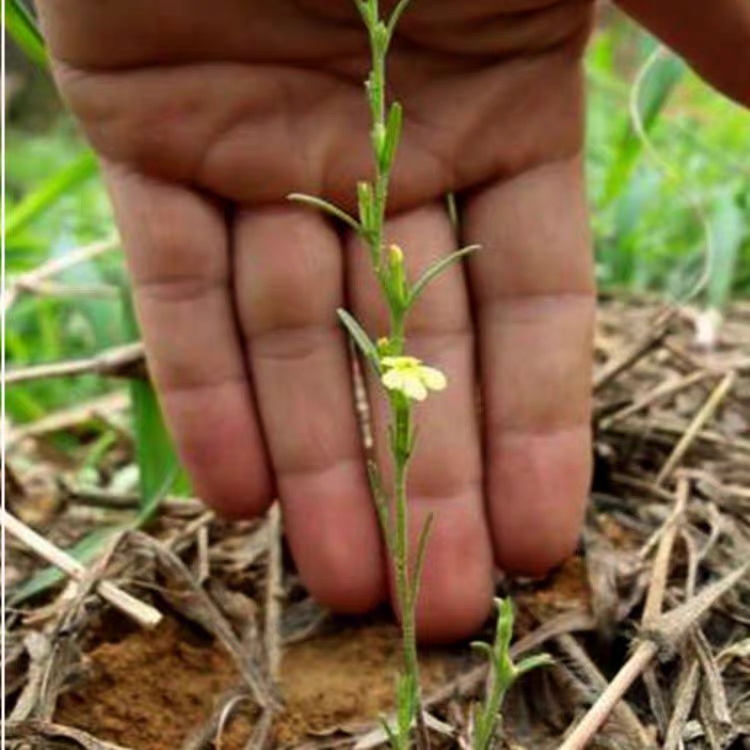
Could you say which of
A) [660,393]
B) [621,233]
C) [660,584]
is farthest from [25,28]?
[621,233]

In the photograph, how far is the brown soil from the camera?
1284 millimetres

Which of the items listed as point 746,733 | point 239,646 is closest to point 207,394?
point 239,646

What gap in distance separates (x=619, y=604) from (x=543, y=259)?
0.37m

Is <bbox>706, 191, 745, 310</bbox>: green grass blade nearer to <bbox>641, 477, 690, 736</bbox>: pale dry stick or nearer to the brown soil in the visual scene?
<bbox>641, 477, 690, 736</bbox>: pale dry stick

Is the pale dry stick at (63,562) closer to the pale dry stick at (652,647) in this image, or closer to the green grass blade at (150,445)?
the green grass blade at (150,445)

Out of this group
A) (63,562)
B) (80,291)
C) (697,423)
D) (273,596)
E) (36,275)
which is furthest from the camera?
(80,291)

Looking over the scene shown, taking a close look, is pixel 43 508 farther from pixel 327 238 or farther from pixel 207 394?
pixel 327 238

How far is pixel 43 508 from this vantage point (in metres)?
1.79

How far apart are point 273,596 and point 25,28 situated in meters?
0.75

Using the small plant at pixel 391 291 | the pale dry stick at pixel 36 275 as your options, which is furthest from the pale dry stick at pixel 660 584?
the pale dry stick at pixel 36 275

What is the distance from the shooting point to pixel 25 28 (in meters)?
1.72

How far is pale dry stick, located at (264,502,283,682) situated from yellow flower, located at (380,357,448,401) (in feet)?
1.80

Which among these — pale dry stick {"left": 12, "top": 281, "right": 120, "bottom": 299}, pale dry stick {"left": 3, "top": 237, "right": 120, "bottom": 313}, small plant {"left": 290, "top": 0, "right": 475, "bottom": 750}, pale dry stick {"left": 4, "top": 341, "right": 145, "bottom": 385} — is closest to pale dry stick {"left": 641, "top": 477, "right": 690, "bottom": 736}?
small plant {"left": 290, "top": 0, "right": 475, "bottom": 750}

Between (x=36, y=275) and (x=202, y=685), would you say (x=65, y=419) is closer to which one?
(x=36, y=275)
